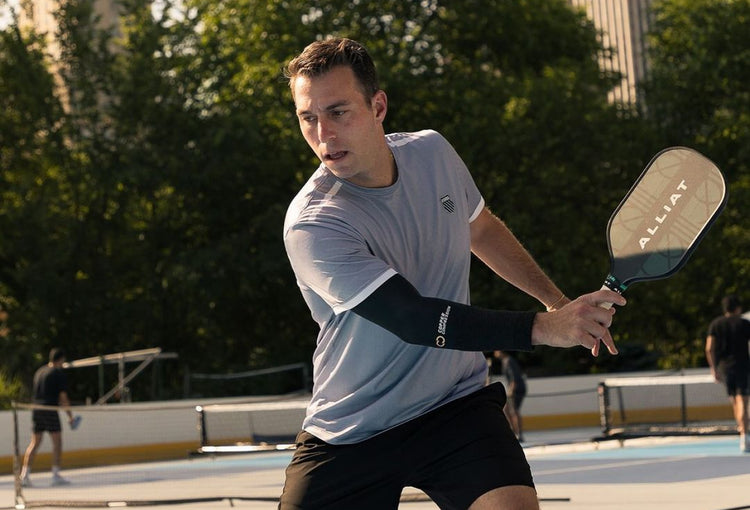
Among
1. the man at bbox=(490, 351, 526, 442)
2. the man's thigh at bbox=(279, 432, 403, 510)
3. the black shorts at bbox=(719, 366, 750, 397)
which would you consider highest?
the man's thigh at bbox=(279, 432, 403, 510)

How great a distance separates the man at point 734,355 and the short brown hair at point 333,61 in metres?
14.2

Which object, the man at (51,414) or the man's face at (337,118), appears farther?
the man at (51,414)

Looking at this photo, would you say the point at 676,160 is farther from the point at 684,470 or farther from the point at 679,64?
the point at 679,64

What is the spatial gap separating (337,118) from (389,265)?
0.48 metres

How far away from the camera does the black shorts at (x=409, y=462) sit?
14.6 ft

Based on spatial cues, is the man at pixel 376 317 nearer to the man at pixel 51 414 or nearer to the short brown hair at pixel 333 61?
the short brown hair at pixel 333 61

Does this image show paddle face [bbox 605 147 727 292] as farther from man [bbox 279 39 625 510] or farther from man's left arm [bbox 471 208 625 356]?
man [bbox 279 39 625 510]

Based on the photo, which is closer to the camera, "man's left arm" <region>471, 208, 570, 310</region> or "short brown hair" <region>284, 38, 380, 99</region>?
"short brown hair" <region>284, 38, 380, 99</region>

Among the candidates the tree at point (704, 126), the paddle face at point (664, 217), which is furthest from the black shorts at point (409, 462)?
the tree at point (704, 126)

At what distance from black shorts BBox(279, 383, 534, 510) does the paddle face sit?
0.79 m

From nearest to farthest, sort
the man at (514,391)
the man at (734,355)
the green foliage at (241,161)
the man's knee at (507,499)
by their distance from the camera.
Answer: the man's knee at (507,499)
the man at (734,355)
the man at (514,391)
the green foliage at (241,161)

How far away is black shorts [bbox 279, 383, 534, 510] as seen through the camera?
4.46m

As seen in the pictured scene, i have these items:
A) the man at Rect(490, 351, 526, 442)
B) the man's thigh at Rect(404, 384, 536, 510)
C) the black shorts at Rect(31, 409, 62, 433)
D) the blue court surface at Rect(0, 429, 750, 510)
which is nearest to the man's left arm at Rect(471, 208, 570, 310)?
the man's thigh at Rect(404, 384, 536, 510)

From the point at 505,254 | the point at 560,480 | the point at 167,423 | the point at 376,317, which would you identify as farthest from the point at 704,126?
the point at 376,317
